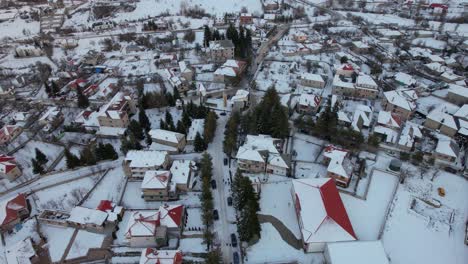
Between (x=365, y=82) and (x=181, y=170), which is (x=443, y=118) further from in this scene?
(x=181, y=170)

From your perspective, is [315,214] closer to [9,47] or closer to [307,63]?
[307,63]

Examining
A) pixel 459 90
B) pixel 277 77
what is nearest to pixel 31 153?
pixel 277 77

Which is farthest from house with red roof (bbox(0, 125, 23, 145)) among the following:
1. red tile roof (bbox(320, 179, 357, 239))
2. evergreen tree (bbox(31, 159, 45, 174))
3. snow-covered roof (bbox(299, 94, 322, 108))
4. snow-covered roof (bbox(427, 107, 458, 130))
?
snow-covered roof (bbox(427, 107, 458, 130))

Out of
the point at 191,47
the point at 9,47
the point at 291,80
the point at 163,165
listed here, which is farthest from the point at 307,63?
the point at 9,47

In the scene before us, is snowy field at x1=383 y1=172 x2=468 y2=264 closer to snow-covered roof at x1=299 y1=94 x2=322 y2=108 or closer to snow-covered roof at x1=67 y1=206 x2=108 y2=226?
snow-covered roof at x1=299 y1=94 x2=322 y2=108

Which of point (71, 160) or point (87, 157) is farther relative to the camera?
point (87, 157)
